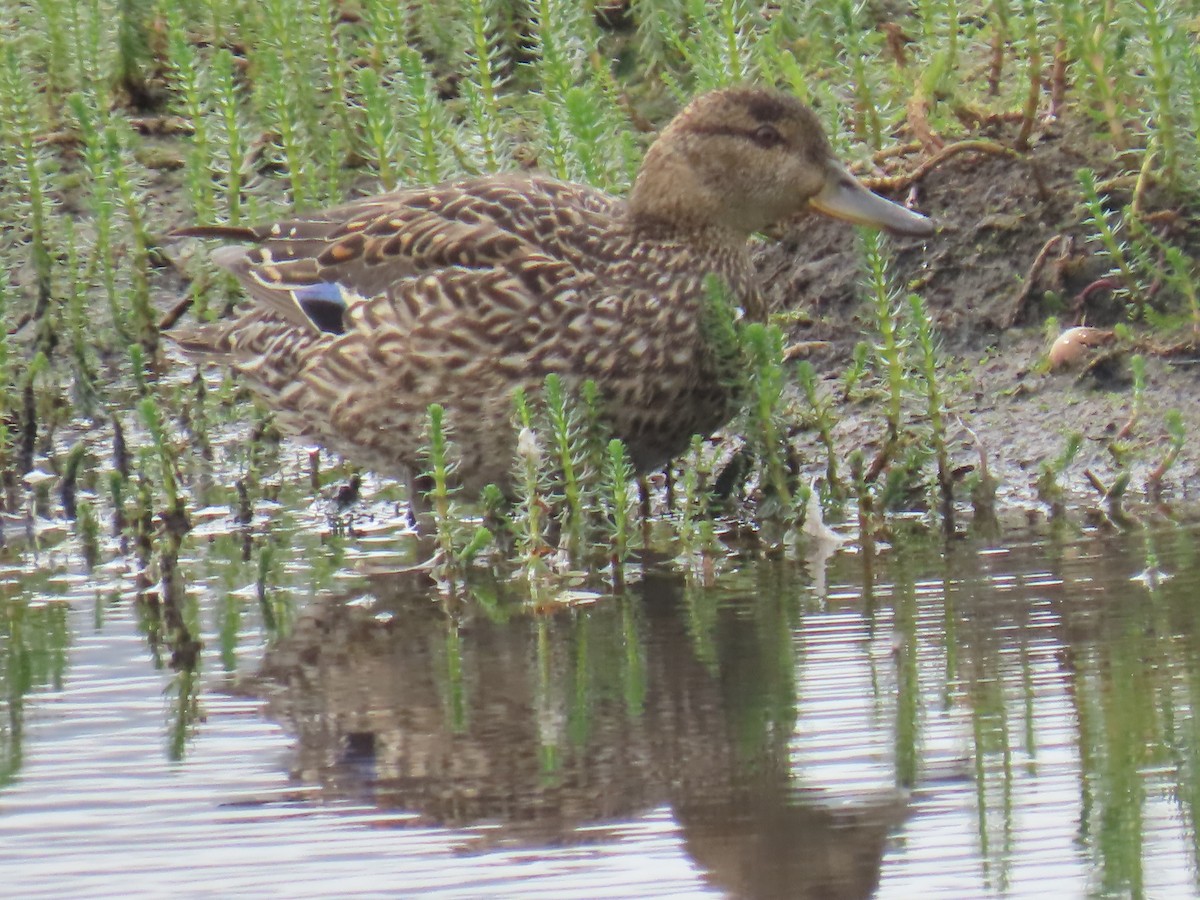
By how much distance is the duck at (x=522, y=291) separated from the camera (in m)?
6.15

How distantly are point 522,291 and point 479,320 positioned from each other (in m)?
0.15

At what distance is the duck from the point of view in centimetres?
615

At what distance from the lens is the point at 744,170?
6688 millimetres

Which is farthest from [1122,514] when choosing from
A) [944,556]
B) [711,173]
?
[711,173]

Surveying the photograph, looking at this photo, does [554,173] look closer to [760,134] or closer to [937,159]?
[760,134]

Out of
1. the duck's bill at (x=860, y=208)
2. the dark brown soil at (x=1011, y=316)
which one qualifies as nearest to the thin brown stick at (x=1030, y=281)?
the dark brown soil at (x=1011, y=316)

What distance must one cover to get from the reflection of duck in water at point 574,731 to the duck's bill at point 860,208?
1670 millimetres

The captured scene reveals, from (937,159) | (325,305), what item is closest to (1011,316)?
(937,159)

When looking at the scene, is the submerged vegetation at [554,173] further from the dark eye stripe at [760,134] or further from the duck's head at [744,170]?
the dark eye stripe at [760,134]

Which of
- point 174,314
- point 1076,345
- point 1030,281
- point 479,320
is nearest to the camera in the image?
point 479,320

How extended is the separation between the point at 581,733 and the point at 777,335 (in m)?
1.98

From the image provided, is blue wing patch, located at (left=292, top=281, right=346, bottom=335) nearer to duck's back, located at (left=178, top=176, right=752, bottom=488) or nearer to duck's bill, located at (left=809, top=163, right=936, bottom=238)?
duck's back, located at (left=178, top=176, right=752, bottom=488)

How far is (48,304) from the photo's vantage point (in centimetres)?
774

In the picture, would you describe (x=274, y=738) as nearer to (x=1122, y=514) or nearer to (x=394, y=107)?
(x=1122, y=514)
